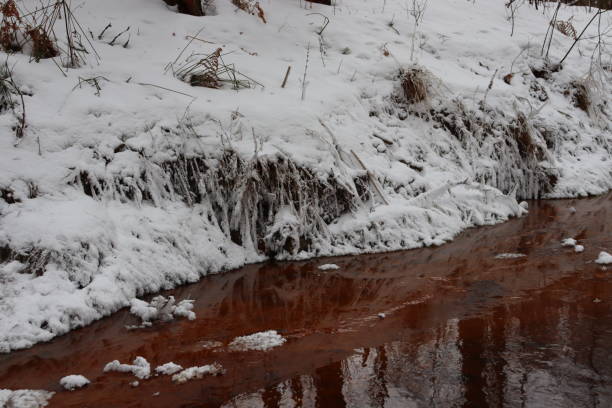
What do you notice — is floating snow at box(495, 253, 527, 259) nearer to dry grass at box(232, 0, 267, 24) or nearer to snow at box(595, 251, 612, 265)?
snow at box(595, 251, 612, 265)

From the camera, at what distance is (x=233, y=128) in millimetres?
5102

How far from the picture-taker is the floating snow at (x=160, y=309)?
12.2 ft

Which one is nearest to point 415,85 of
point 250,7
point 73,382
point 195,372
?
point 250,7

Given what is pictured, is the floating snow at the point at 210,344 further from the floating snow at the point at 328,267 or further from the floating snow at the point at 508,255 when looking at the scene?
the floating snow at the point at 508,255

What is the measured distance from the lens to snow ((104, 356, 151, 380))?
3004mm

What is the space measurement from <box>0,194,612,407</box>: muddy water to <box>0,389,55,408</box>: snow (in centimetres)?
6

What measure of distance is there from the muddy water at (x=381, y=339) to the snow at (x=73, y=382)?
43 mm

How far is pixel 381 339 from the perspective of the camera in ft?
11.1

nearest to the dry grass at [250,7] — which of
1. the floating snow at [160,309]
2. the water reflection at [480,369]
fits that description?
the floating snow at [160,309]

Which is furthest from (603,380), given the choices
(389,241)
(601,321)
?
(389,241)

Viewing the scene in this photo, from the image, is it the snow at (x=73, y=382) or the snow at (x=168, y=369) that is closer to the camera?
the snow at (x=73, y=382)

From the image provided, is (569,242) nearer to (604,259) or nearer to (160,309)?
(604,259)

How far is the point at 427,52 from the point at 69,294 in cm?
593

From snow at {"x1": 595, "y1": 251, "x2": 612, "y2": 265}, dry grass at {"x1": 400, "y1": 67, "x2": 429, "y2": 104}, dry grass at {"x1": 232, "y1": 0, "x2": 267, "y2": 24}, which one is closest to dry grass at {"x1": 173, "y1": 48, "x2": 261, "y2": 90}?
dry grass at {"x1": 232, "y1": 0, "x2": 267, "y2": 24}
